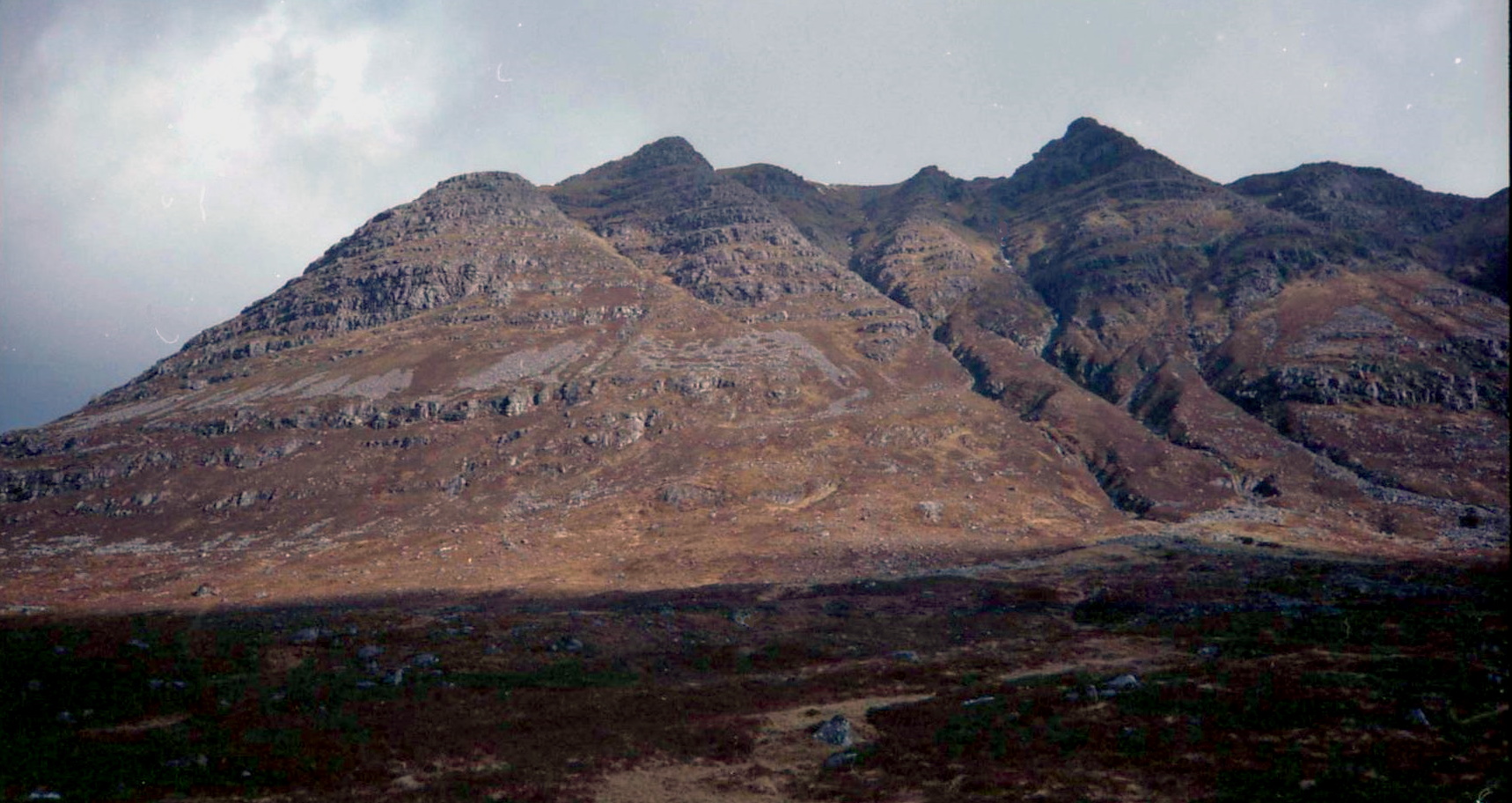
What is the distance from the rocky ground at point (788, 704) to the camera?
29016 millimetres

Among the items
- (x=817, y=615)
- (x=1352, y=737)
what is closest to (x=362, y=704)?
(x=817, y=615)

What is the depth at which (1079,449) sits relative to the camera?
148m

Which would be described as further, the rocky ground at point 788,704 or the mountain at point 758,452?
the mountain at point 758,452

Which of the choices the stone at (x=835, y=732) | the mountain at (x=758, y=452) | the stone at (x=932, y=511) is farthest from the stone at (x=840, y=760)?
the stone at (x=932, y=511)

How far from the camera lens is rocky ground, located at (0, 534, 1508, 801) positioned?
29.0m

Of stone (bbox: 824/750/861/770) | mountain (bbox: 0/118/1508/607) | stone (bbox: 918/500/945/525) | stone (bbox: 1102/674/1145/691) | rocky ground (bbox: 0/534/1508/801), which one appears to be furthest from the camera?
stone (bbox: 918/500/945/525)

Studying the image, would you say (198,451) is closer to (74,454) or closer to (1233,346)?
(74,454)

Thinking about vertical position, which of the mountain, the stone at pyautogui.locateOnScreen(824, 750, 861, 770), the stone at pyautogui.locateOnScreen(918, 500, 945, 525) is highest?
the mountain

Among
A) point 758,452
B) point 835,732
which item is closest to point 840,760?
point 835,732

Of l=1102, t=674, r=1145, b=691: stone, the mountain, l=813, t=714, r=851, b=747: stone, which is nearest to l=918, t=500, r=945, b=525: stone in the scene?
the mountain

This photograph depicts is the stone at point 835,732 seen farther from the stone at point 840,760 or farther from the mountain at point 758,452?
the mountain at point 758,452

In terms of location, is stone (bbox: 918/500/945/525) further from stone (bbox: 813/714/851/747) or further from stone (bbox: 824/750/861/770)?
stone (bbox: 824/750/861/770)

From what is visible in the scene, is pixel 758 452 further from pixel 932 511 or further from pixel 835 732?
pixel 835 732

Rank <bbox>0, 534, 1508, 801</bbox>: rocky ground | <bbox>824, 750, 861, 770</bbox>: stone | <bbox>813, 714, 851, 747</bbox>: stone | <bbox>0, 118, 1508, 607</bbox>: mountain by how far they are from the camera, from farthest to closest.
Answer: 1. <bbox>0, 118, 1508, 607</bbox>: mountain
2. <bbox>813, 714, 851, 747</bbox>: stone
3. <bbox>824, 750, 861, 770</bbox>: stone
4. <bbox>0, 534, 1508, 801</bbox>: rocky ground
